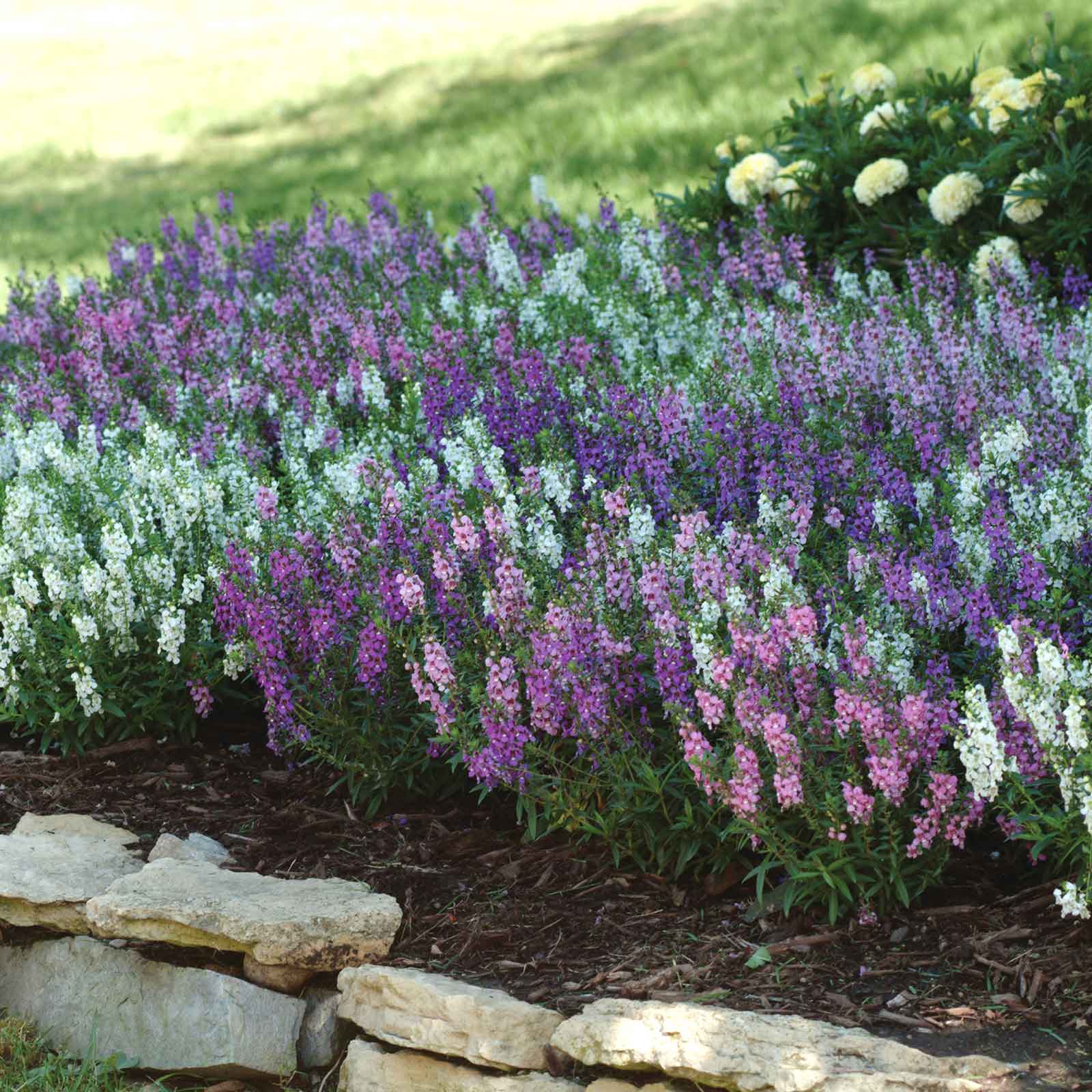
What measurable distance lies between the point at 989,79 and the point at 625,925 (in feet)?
20.4

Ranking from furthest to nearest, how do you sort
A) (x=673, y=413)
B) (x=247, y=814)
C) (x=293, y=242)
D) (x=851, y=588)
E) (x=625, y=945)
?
(x=293, y=242), (x=673, y=413), (x=247, y=814), (x=851, y=588), (x=625, y=945)

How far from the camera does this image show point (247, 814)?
499 centimetres

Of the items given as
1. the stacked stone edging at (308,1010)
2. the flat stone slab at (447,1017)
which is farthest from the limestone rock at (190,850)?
the flat stone slab at (447,1017)

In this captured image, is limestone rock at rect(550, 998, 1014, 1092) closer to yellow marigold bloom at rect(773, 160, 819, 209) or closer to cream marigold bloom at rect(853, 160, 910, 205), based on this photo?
cream marigold bloom at rect(853, 160, 910, 205)

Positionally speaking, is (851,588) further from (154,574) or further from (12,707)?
(12,707)

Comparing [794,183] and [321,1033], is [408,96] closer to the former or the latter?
[794,183]

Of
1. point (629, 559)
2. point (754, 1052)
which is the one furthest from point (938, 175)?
point (754, 1052)

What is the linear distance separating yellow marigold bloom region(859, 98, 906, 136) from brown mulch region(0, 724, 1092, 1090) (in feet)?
18.1

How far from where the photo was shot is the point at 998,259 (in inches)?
281

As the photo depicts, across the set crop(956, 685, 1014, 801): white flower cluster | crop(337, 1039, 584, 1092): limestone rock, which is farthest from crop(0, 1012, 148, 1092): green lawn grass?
crop(956, 685, 1014, 801): white flower cluster

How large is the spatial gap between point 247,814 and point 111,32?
22296 mm

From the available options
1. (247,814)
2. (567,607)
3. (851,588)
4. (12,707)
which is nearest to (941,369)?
(851,588)

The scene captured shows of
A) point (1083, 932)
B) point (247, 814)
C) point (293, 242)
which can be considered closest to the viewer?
point (1083, 932)

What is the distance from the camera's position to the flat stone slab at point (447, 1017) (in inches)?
141
